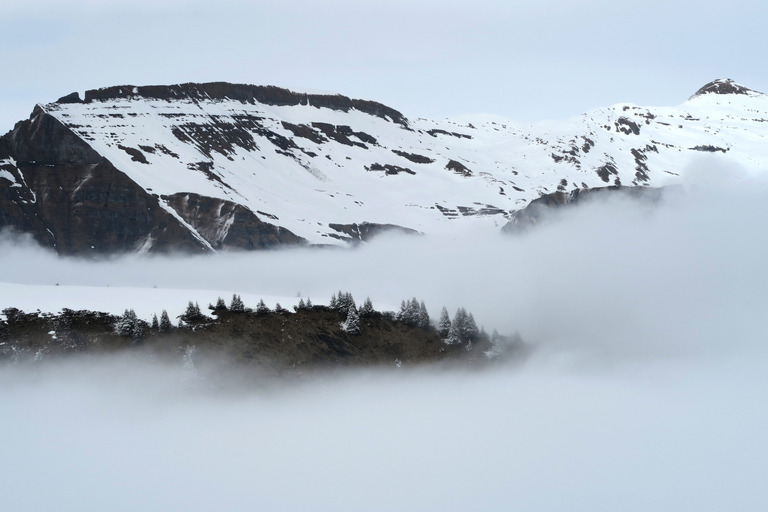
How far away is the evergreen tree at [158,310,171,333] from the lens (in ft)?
590

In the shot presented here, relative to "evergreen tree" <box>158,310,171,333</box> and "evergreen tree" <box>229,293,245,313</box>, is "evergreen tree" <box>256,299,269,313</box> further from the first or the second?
"evergreen tree" <box>158,310,171,333</box>

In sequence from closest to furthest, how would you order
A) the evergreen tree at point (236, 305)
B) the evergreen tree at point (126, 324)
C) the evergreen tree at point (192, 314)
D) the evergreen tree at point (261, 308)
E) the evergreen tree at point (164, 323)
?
the evergreen tree at point (126, 324) → the evergreen tree at point (164, 323) → the evergreen tree at point (192, 314) → the evergreen tree at point (236, 305) → the evergreen tree at point (261, 308)

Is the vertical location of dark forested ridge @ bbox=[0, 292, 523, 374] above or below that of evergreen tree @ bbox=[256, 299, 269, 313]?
below

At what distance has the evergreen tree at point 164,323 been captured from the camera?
590ft

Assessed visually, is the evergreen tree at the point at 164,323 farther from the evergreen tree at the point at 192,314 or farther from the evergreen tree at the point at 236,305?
the evergreen tree at the point at 236,305

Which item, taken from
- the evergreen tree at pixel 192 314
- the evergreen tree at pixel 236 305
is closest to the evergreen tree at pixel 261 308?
the evergreen tree at pixel 236 305

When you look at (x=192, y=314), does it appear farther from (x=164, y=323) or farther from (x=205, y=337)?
(x=164, y=323)

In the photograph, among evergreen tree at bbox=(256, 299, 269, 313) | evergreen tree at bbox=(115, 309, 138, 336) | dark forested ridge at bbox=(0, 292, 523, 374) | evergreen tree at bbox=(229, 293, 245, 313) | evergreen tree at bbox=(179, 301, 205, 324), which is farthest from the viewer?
evergreen tree at bbox=(256, 299, 269, 313)

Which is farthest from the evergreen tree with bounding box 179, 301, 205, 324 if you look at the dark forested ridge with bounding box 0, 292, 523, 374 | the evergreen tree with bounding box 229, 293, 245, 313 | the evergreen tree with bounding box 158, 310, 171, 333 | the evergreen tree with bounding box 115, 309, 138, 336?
the evergreen tree with bounding box 115, 309, 138, 336

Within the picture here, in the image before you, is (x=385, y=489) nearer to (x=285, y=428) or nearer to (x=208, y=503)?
(x=285, y=428)

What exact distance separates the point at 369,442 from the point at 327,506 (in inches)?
750

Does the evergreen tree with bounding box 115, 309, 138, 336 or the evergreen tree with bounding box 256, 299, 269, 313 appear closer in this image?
the evergreen tree with bounding box 115, 309, 138, 336

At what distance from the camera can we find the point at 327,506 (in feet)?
599

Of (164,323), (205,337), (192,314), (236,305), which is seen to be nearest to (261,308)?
(236,305)
